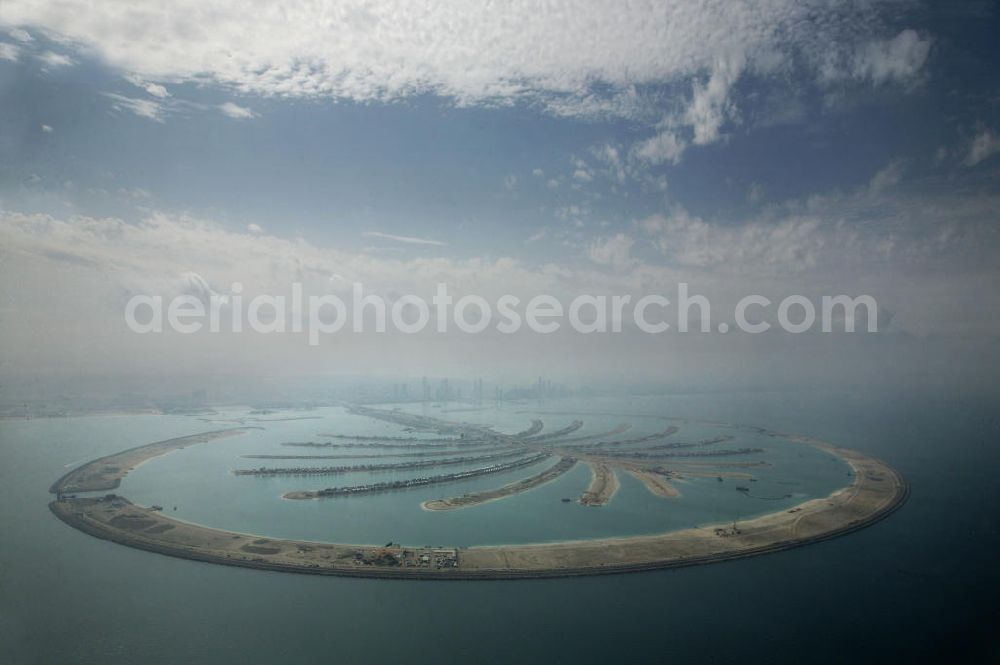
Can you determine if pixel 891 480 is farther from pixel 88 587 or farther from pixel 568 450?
pixel 88 587

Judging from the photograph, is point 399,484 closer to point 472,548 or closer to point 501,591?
point 472,548

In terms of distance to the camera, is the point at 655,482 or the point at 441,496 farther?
the point at 655,482

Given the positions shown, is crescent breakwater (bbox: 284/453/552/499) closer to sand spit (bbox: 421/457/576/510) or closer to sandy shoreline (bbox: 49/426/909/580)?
sand spit (bbox: 421/457/576/510)

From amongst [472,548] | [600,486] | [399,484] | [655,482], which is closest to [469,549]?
[472,548]

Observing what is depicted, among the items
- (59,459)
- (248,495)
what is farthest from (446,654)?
(59,459)

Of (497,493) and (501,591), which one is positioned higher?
(501,591)

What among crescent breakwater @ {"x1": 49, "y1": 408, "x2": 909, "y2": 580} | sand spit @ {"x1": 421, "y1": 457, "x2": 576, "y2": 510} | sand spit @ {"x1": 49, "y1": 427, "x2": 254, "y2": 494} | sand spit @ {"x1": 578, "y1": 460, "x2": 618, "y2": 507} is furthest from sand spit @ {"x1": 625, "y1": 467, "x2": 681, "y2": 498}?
sand spit @ {"x1": 49, "y1": 427, "x2": 254, "y2": 494}
